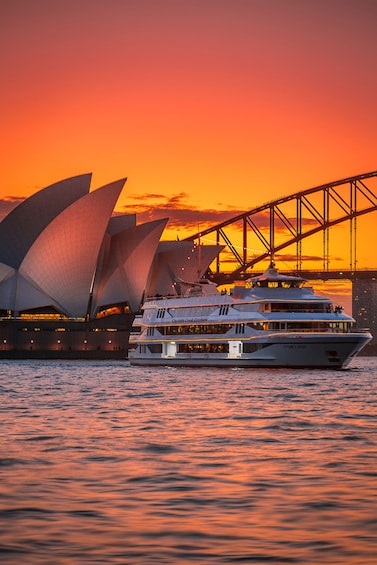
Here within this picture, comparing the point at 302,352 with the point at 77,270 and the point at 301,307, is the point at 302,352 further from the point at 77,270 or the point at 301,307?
the point at 77,270

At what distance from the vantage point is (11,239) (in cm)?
13762

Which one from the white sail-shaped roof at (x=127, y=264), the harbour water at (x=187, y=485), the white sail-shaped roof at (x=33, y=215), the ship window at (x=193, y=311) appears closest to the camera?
the harbour water at (x=187, y=485)

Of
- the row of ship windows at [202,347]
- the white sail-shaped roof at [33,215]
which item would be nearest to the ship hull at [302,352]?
the row of ship windows at [202,347]

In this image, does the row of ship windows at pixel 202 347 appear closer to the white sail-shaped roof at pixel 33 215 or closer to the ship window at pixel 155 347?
the ship window at pixel 155 347

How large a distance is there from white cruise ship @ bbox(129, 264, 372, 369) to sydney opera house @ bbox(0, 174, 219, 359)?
3719 cm

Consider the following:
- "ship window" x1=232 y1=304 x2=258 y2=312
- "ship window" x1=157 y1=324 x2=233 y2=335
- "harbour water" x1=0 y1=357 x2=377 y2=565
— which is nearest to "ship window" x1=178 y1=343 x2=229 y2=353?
"ship window" x1=157 y1=324 x2=233 y2=335

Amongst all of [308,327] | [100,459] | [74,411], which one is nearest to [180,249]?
[308,327]

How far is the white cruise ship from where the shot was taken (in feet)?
260

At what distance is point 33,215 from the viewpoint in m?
132

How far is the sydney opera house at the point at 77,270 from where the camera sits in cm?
12762

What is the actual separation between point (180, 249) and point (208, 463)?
454 feet

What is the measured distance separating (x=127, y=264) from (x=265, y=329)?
64.3 m

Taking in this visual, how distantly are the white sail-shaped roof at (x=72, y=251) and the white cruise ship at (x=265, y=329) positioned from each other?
35.9m

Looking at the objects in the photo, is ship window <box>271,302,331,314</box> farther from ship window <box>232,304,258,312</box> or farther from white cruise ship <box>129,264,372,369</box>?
ship window <box>232,304,258,312</box>
